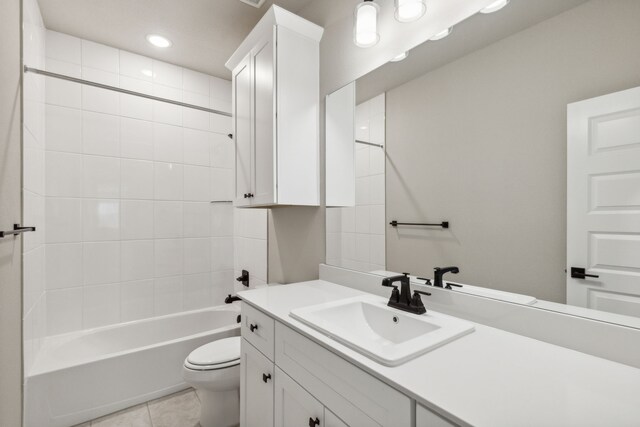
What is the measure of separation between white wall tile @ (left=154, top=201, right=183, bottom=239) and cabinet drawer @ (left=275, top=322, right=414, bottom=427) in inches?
74.0

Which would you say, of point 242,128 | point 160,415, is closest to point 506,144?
point 242,128

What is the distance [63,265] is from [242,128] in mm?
1648

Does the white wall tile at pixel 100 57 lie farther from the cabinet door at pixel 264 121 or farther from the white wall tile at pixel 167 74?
the cabinet door at pixel 264 121

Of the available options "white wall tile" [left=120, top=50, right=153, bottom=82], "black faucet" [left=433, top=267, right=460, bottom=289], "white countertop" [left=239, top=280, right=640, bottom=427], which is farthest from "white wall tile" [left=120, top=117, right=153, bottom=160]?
"black faucet" [left=433, top=267, right=460, bottom=289]

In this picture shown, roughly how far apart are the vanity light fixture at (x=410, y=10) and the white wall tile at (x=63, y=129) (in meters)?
2.30

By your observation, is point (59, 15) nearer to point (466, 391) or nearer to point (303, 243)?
point (303, 243)

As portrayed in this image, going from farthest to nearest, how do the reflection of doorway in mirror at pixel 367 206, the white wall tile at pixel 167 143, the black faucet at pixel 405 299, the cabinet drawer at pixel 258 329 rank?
the white wall tile at pixel 167 143
the reflection of doorway in mirror at pixel 367 206
the cabinet drawer at pixel 258 329
the black faucet at pixel 405 299

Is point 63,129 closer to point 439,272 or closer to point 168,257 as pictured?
point 168,257

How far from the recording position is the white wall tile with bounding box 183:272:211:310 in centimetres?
264

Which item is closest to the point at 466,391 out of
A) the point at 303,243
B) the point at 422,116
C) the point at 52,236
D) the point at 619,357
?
the point at 619,357

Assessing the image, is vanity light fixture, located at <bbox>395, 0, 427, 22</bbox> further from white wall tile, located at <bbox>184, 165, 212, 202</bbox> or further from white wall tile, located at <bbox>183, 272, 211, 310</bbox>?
white wall tile, located at <bbox>183, 272, 211, 310</bbox>

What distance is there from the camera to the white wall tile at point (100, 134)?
2.17m

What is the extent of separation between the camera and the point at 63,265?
6.86 ft

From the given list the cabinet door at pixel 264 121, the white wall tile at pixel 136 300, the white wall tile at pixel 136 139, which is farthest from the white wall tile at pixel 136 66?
the white wall tile at pixel 136 300
